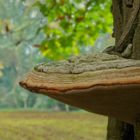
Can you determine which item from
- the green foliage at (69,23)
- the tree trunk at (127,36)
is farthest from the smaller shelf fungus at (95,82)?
the green foliage at (69,23)

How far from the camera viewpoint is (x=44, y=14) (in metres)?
3.04

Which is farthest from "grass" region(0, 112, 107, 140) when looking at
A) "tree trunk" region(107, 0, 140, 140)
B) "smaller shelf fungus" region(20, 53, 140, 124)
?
"smaller shelf fungus" region(20, 53, 140, 124)

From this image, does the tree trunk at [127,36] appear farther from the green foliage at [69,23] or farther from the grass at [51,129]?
the grass at [51,129]

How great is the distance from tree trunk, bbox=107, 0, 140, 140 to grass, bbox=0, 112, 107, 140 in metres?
2.40

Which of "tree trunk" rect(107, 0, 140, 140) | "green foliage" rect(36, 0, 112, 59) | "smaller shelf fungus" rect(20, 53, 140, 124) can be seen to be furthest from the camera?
"green foliage" rect(36, 0, 112, 59)

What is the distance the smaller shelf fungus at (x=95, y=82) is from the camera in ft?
2.08

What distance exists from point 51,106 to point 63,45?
7391 mm

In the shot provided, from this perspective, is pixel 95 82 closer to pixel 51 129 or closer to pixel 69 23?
pixel 69 23

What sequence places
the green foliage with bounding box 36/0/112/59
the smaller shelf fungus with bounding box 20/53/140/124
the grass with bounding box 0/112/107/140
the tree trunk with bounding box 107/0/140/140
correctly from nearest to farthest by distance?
the smaller shelf fungus with bounding box 20/53/140/124
the tree trunk with bounding box 107/0/140/140
the green foliage with bounding box 36/0/112/59
the grass with bounding box 0/112/107/140

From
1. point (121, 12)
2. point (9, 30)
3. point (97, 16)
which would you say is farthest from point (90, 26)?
point (121, 12)

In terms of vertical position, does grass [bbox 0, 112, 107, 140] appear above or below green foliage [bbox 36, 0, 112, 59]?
below

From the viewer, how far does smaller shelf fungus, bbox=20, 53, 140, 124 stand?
0.63m

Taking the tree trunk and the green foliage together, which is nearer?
the tree trunk

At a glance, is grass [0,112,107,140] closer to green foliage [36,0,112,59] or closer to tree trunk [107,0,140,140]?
green foliage [36,0,112,59]
